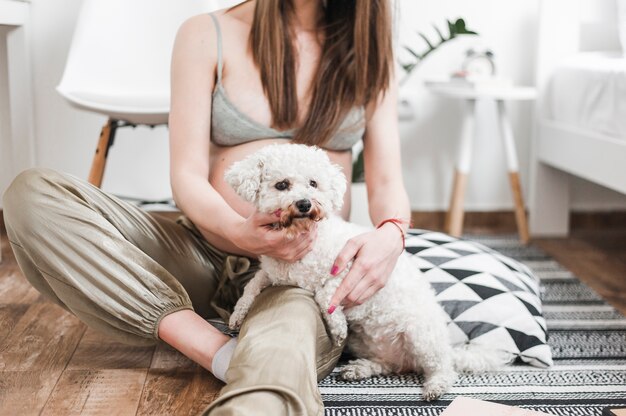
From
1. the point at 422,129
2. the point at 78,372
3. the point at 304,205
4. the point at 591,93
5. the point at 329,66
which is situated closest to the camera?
the point at 304,205

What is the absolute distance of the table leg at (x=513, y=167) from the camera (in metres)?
2.70

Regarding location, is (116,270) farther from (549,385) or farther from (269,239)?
Result: (549,385)

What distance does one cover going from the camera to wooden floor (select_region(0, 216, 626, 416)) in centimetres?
131

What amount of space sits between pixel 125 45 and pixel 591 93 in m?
1.51

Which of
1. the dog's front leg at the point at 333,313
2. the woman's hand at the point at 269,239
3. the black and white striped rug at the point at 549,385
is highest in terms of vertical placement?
the woman's hand at the point at 269,239

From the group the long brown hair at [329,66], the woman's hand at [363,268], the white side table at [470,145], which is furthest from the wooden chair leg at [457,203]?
the woman's hand at [363,268]

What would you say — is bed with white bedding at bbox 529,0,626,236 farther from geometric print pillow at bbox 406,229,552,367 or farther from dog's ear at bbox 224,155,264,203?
dog's ear at bbox 224,155,264,203

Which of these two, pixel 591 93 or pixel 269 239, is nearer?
pixel 269 239

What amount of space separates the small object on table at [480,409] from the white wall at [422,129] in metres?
1.71

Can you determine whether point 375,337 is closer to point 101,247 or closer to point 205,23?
point 101,247

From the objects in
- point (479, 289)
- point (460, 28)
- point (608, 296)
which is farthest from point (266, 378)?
point (460, 28)

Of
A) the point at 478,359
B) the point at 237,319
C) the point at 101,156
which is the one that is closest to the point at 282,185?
the point at 237,319

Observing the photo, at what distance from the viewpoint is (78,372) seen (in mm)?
1456

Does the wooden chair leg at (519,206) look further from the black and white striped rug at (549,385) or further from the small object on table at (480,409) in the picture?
the small object on table at (480,409)
